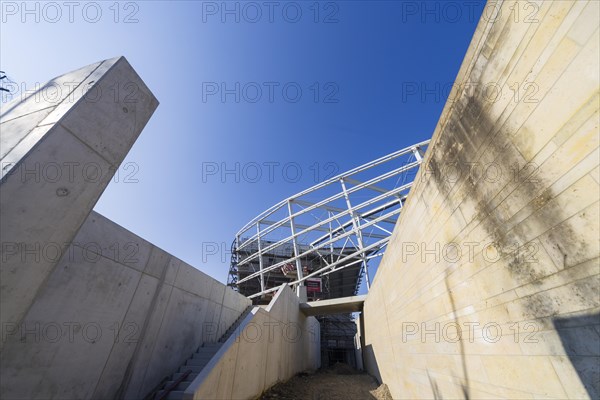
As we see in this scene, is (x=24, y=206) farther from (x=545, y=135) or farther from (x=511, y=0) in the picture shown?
(x=511, y=0)

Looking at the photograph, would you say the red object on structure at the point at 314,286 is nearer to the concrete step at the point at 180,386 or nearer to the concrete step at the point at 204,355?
the concrete step at the point at 204,355

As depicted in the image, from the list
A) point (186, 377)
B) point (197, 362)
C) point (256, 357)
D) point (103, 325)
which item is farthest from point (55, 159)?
point (256, 357)

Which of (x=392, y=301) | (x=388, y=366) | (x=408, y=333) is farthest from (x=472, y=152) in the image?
(x=388, y=366)

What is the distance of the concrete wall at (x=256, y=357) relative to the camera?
16.2ft

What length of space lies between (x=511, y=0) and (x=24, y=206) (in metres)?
5.48

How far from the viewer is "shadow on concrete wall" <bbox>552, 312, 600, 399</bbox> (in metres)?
1.96

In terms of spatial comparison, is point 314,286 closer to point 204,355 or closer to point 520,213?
point 204,355

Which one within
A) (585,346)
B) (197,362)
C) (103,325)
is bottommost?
(197,362)

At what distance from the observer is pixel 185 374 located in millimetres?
5648

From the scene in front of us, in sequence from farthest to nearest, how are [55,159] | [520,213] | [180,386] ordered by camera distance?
[180,386] < [520,213] < [55,159]

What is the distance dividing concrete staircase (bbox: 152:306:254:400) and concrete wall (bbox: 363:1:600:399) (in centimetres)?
537

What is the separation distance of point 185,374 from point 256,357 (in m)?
2.24

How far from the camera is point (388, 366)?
8766mm

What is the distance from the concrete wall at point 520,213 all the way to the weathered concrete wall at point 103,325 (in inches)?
195
